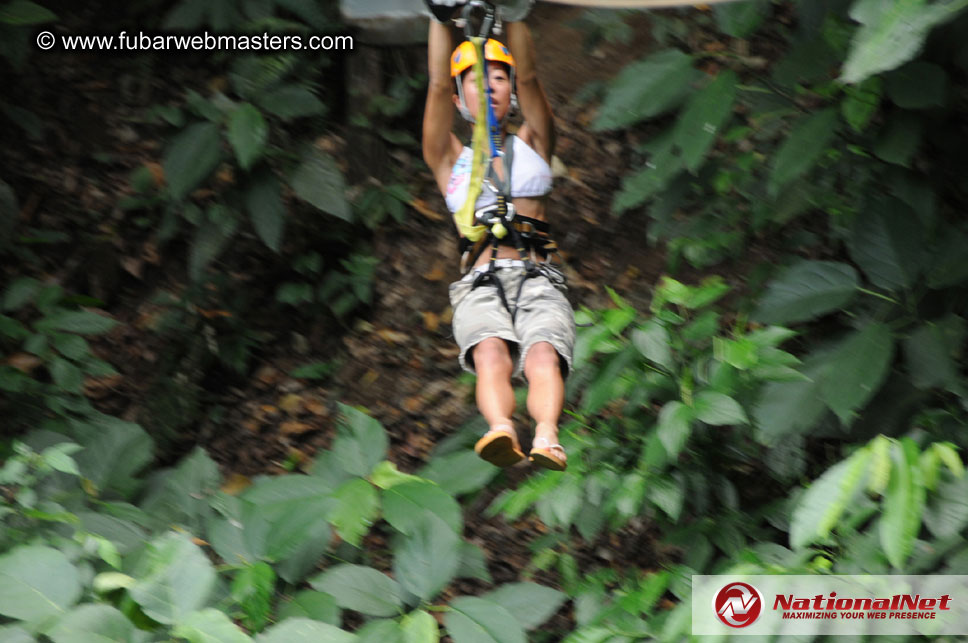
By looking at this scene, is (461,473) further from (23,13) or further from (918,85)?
(23,13)

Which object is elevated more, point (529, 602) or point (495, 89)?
point (495, 89)

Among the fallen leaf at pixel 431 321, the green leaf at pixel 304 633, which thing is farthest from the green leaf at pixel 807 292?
the fallen leaf at pixel 431 321

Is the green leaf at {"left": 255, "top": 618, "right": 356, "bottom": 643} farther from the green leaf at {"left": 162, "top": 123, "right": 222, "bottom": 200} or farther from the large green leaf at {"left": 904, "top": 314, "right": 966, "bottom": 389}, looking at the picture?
the green leaf at {"left": 162, "top": 123, "right": 222, "bottom": 200}

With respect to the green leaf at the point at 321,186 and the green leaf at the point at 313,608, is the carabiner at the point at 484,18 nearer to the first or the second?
the green leaf at the point at 313,608

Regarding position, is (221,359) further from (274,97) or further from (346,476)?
(346,476)

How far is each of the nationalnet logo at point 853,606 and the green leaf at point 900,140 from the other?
1.28 meters

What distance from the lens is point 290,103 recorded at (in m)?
4.82

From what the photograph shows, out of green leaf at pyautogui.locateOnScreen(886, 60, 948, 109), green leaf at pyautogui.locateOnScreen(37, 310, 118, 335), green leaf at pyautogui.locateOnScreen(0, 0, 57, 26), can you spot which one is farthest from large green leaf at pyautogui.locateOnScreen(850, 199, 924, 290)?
green leaf at pyautogui.locateOnScreen(0, 0, 57, 26)

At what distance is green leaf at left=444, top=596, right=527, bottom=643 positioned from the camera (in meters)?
3.12

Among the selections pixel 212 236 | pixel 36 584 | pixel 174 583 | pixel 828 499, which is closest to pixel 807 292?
pixel 828 499

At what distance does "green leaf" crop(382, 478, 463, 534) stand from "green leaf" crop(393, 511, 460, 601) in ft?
0.06

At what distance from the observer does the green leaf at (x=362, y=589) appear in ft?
10.5

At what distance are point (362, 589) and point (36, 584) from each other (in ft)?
3.32

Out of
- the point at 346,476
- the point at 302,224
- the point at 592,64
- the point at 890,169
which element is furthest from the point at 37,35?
the point at 890,169
